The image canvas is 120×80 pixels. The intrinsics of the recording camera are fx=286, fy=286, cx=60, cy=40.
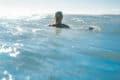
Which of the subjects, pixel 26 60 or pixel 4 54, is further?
pixel 4 54

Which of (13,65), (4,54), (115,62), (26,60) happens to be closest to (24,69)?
(13,65)

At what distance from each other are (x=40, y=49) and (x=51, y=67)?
10.5 metres

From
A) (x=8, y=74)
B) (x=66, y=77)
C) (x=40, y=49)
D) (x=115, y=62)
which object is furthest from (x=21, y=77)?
A: (x=40, y=49)

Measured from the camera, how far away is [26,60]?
3017cm

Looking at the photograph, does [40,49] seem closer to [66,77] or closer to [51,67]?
[51,67]

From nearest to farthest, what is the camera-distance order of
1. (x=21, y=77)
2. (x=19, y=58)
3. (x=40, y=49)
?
(x=21, y=77) → (x=19, y=58) → (x=40, y=49)

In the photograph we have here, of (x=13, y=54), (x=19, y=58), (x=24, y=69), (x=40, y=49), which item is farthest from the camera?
(x=40, y=49)

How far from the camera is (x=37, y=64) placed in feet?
94.0

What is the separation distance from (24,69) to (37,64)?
2714 mm

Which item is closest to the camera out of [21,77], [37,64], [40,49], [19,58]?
[21,77]

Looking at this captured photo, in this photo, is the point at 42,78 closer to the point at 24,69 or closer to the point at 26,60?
the point at 24,69

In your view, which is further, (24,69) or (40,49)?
(40,49)

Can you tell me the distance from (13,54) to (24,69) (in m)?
7.53

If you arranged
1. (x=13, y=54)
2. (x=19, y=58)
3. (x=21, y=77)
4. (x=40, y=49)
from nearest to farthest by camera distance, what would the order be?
(x=21, y=77) → (x=19, y=58) → (x=13, y=54) → (x=40, y=49)
